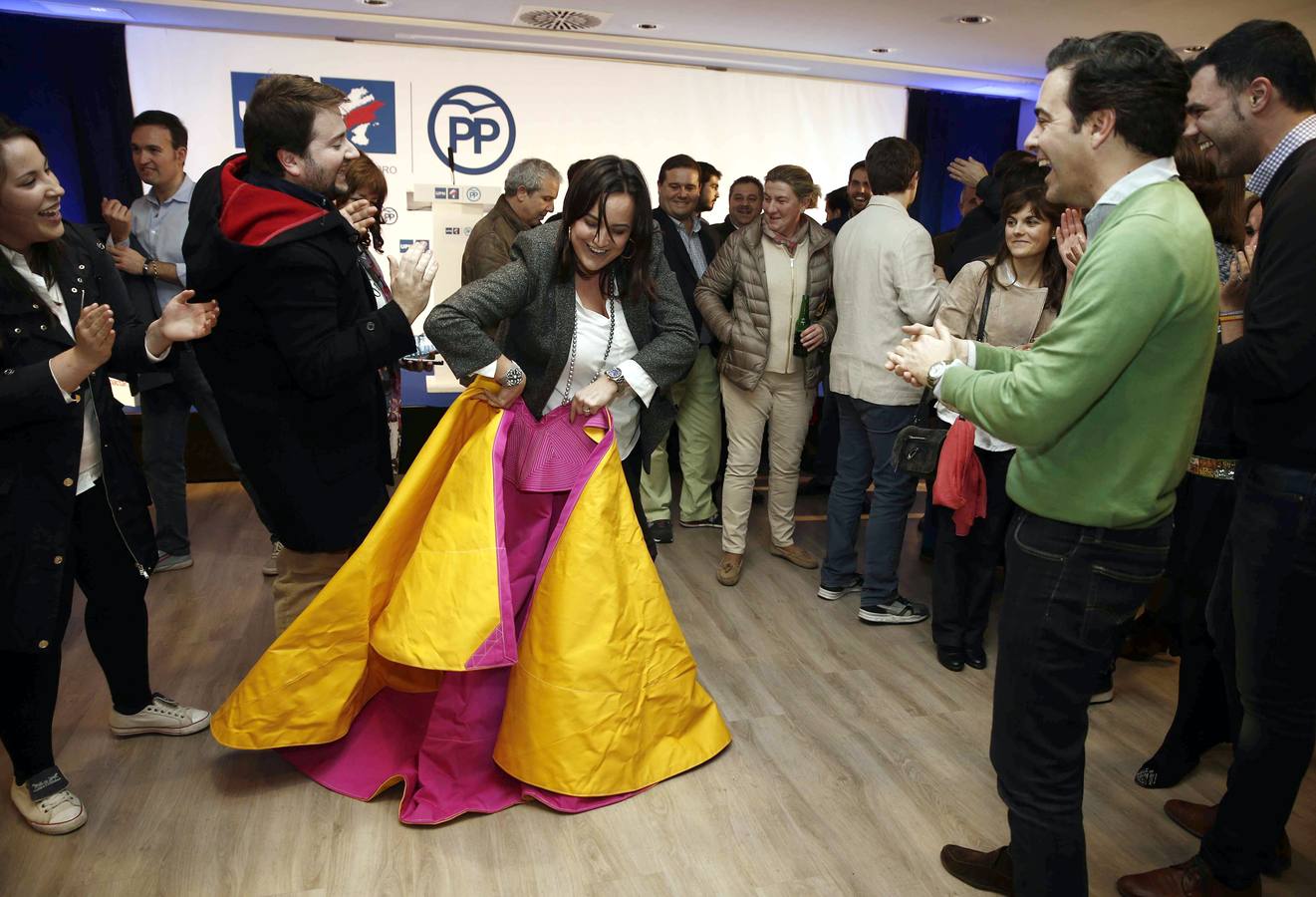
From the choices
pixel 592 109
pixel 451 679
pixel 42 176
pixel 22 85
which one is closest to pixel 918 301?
pixel 451 679

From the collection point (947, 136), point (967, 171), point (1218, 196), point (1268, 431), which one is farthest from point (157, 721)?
point (947, 136)

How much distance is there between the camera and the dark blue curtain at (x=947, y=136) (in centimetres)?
787

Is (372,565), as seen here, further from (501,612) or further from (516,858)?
(516,858)

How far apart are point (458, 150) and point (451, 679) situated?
5184mm

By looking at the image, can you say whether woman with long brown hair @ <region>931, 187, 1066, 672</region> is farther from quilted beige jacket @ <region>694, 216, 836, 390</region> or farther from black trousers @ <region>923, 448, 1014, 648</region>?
quilted beige jacket @ <region>694, 216, 836, 390</region>

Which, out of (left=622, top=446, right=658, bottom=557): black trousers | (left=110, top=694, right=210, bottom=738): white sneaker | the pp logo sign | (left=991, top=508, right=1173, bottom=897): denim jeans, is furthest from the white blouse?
the pp logo sign

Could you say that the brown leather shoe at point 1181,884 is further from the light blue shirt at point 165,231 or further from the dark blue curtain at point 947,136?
the dark blue curtain at point 947,136

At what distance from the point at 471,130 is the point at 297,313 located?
5.00m

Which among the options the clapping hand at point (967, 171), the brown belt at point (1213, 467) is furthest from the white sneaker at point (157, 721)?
the clapping hand at point (967, 171)

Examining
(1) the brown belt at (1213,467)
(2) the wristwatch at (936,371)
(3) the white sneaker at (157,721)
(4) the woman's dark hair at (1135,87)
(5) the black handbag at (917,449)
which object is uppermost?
(4) the woman's dark hair at (1135,87)

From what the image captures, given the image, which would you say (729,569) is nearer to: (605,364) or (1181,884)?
(605,364)

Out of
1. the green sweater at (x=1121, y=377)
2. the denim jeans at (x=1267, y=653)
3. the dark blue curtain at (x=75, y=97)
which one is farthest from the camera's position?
the dark blue curtain at (x=75, y=97)

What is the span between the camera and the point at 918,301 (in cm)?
325

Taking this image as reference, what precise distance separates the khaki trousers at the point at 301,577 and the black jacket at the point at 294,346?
0.05 metres
